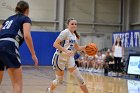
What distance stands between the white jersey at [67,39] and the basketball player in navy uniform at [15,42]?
2075 mm

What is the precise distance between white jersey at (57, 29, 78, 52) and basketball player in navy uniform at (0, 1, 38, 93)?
6.81 ft

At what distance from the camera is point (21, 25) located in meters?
4.73

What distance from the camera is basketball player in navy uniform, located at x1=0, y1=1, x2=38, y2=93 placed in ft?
15.0

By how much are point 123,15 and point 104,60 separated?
9.92m

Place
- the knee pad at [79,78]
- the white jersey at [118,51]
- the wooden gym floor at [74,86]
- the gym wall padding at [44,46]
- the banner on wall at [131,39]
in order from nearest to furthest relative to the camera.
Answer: the knee pad at [79,78] < the wooden gym floor at [74,86] < the white jersey at [118,51] < the banner on wall at [131,39] < the gym wall padding at [44,46]

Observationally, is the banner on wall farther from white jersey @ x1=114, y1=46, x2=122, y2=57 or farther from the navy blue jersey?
the navy blue jersey

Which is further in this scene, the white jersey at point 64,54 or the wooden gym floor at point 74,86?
the wooden gym floor at point 74,86

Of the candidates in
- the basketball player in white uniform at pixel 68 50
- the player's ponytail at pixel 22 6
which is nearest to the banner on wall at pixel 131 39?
the basketball player in white uniform at pixel 68 50

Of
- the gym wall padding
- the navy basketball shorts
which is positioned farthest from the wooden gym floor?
the gym wall padding

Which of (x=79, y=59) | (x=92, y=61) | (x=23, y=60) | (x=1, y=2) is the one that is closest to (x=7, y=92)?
(x=92, y=61)

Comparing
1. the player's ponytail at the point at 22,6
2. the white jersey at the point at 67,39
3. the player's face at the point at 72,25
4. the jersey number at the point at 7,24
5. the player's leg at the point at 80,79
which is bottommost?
the player's leg at the point at 80,79

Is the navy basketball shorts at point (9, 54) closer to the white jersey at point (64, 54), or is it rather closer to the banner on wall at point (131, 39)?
the white jersey at point (64, 54)

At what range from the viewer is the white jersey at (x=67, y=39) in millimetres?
6848

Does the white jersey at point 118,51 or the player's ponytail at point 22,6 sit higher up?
the player's ponytail at point 22,6
